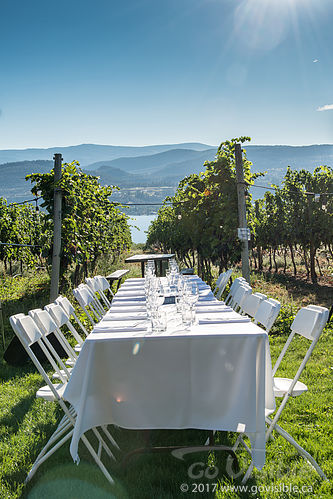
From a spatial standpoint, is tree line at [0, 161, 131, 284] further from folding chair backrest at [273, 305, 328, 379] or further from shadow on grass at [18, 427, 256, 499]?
folding chair backrest at [273, 305, 328, 379]

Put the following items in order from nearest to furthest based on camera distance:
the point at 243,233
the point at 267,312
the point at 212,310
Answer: the point at 267,312, the point at 212,310, the point at 243,233

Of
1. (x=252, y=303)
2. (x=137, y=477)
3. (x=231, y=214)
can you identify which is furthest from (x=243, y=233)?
(x=137, y=477)

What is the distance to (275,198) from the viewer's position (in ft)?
59.6

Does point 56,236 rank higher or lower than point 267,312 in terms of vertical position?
higher

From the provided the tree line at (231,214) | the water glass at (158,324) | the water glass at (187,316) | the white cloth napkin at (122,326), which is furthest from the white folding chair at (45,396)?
the tree line at (231,214)

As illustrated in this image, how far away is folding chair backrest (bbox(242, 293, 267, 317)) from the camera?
10.8 feet

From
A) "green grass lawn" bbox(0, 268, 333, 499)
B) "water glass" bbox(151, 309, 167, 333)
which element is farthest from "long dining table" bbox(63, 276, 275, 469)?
"green grass lawn" bbox(0, 268, 333, 499)

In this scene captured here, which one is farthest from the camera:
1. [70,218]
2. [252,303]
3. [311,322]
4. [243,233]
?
[243,233]

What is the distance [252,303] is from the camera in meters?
3.41

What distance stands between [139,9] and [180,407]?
11.0 m

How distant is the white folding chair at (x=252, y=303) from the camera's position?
3.29 m

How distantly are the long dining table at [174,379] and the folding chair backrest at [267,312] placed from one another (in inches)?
16.3

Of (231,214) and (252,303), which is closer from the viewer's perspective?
(252,303)

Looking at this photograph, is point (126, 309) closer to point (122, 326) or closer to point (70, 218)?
point (122, 326)
